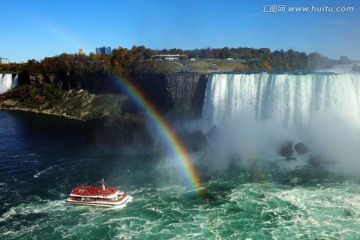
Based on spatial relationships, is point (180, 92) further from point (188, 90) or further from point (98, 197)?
point (98, 197)

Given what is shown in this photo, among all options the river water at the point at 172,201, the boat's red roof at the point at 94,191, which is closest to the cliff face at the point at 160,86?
the river water at the point at 172,201

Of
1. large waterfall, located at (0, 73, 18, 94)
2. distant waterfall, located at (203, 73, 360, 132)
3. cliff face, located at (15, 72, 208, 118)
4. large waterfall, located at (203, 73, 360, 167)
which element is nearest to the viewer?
large waterfall, located at (203, 73, 360, 167)

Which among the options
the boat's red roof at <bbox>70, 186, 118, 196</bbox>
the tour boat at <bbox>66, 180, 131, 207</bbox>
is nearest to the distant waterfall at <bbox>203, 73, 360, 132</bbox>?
the tour boat at <bbox>66, 180, 131, 207</bbox>

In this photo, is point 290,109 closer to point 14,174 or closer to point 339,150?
point 339,150

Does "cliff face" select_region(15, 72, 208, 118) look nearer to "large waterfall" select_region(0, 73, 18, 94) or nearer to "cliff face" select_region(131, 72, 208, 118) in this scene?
"cliff face" select_region(131, 72, 208, 118)

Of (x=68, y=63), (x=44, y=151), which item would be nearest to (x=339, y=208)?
(x=44, y=151)

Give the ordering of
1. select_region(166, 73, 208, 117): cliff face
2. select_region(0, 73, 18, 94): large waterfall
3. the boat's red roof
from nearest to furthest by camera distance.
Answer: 1. the boat's red roof
2. select_region(166, 73, 208, 117): cliff face
3. select_region(0, 73, 18, 94): large waterfall

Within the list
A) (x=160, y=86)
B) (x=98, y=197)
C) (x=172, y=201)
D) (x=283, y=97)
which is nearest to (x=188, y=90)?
(x=160, y=86)
